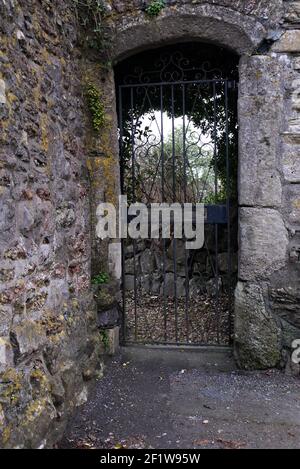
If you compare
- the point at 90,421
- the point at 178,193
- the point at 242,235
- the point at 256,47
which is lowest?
the point at 90,421

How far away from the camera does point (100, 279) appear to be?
11.2 feet

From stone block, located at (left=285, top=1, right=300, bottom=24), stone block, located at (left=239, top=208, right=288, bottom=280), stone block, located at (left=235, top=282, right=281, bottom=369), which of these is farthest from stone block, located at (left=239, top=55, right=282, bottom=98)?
stone block, located at (left=235, top=282, right=281, bottom=369)

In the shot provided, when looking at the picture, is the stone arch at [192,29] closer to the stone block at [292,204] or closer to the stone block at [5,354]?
the stone block at [292,204]

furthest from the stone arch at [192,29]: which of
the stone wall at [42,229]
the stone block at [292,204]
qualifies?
the stone block at [292,204]

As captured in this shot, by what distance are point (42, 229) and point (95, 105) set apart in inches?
51.8

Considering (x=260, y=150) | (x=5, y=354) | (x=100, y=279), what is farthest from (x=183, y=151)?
(x=5, y=354)

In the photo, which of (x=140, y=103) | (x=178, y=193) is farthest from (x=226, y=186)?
(x=140, y=103)

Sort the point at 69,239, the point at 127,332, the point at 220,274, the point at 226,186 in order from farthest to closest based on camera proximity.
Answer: the point at 220,274 → the point at 127,332 → the point at 226,186 → the point at 69,239

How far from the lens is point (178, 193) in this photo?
3.76 meters

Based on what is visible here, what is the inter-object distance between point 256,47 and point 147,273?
276cm

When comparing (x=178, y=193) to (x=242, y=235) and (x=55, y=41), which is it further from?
(x=55, y=41)

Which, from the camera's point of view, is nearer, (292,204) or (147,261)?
(292,204)

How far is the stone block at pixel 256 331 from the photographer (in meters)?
3.28

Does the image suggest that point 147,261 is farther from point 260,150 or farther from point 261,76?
point 261,76
